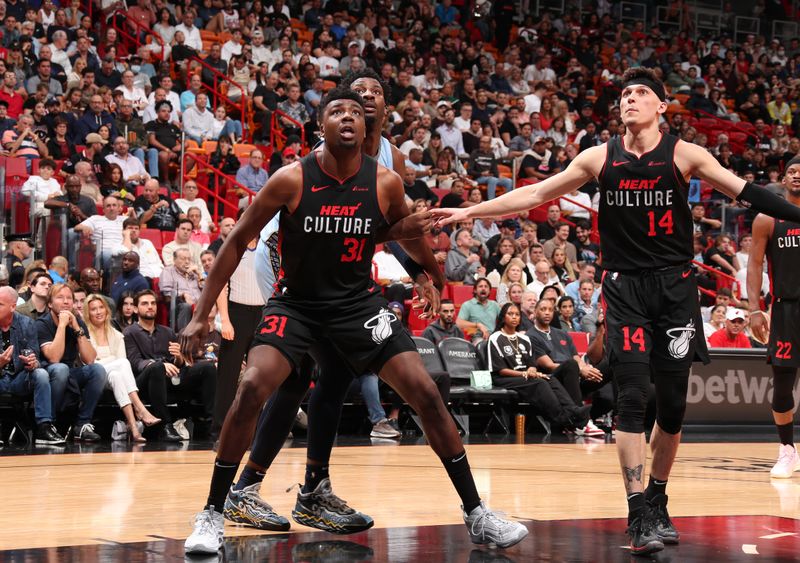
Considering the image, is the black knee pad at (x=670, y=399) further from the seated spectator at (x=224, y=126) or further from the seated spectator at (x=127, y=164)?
the seated spectator at (x=224, y=126)

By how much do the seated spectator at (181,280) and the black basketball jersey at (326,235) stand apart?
7.06 meters

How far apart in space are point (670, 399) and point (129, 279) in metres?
7.62

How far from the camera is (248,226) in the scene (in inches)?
180

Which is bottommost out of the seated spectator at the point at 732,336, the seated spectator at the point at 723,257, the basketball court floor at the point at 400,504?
the basketball court floor at the point at 400,504

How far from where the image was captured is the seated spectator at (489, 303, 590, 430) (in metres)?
11.4

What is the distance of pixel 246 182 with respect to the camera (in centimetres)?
1548

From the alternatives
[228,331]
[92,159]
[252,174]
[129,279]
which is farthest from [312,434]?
[252,174]

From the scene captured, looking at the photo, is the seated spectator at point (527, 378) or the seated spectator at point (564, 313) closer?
the seated spectator at point (527, 378)

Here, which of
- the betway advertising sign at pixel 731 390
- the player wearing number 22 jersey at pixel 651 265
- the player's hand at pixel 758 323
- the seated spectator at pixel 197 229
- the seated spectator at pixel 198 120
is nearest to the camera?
the player wearing number 22 jersey at pixel 651 265

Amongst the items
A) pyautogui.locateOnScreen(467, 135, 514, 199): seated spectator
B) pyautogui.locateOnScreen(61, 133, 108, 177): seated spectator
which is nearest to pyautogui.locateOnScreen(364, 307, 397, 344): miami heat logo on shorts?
pyautogui.locateOnScreen(61, 133, 108, 177): seated spectator

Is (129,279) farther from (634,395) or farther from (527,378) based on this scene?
(634,395)

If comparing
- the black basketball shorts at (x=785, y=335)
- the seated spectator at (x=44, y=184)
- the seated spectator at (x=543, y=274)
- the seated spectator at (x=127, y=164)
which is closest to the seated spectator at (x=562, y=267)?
the seated spectator at (x=543, y=274)

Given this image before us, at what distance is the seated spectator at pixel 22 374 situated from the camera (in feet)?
30.5

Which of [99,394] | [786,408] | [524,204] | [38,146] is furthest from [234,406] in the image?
[38,146]
